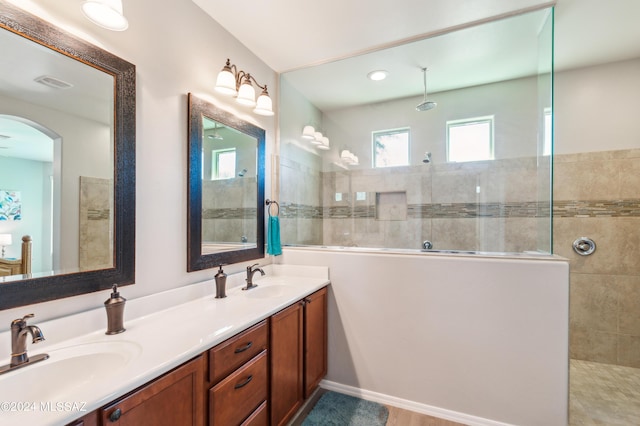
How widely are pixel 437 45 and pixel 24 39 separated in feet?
8.07

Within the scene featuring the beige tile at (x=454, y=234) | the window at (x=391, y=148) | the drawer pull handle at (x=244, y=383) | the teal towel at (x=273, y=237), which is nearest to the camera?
the drawer pull handle at (x=244, y=383)

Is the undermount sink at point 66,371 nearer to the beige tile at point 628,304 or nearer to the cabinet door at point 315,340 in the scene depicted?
the cabinet door at point 315,340

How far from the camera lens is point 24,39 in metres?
1.06

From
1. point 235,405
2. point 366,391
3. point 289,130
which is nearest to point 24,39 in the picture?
point 235,405

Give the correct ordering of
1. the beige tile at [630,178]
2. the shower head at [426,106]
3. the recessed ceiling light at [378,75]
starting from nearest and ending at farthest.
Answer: the beige tile at [630,178]
the recessed ceiling light at [378,75]
the shower head at [426,106]

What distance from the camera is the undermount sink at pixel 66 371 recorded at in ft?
2.89

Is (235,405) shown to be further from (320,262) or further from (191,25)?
(191,25)

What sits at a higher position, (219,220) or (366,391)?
(219,220)

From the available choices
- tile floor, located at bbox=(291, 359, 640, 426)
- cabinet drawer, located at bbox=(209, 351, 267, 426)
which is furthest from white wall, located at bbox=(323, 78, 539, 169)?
cabinet drawer, located at bbox=(209, 351, 267, 426)

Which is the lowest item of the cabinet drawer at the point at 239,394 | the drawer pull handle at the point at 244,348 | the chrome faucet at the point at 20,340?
the cabinet drawer at the point at 239,394

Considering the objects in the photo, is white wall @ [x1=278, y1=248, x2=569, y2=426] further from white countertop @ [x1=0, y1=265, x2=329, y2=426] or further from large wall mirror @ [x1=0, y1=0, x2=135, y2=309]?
large wall mirror @ [x1=0, y1=0, x2=135, y2=309]

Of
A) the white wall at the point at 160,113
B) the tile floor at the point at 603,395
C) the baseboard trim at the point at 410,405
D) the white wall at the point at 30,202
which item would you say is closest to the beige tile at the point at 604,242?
the tile floor at the point at 603,395

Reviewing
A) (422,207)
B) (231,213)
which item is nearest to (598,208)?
(422,207)

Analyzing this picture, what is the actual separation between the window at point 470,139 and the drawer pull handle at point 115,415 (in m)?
3.18
